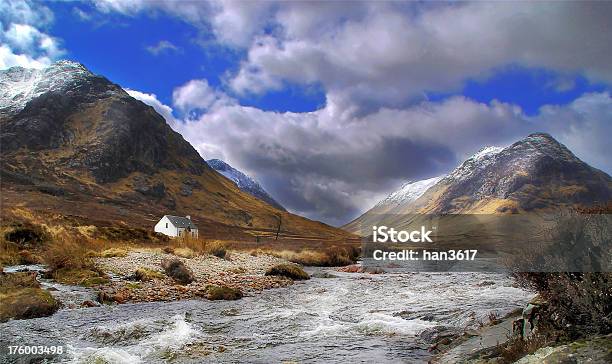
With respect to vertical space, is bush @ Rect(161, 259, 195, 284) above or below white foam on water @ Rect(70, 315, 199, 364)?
above

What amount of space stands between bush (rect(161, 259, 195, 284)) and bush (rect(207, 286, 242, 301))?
13.8 ft

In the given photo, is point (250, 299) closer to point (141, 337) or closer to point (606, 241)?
point (141, 337)

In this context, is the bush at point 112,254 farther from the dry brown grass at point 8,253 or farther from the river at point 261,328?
the river at point 261,328

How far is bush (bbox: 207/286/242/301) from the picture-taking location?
24656mm

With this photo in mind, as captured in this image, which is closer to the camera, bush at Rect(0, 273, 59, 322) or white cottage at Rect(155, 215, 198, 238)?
bush at Rect(0, 273, 59, 322)

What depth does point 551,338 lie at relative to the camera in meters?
8.52

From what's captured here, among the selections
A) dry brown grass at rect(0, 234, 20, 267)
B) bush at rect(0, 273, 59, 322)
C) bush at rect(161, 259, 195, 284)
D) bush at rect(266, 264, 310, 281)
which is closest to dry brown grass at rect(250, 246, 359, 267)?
bush at rect(266, 264, 310, 281)

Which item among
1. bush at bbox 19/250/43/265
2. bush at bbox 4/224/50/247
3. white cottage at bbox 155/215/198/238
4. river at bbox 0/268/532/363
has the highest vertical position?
white cottage at bbox 155/215/198/238

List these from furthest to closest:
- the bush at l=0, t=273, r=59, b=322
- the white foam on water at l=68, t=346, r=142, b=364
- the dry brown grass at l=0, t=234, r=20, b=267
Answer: the dry brown grass at l=0, t=234, r=20, b=267, the bush at l=0, t=273, r=59, b=322, the white foam on water at l=68, t=346, r=142, b=364

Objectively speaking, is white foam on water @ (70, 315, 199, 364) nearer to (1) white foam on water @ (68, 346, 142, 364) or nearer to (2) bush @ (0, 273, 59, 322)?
(1) white foam on water @ (68, 346, 142, 364)

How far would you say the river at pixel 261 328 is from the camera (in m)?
13.5

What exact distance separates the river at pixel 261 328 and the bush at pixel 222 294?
823 mm

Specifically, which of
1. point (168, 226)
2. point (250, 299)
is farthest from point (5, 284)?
point (168, 226)

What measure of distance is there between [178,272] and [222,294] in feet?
21.4
